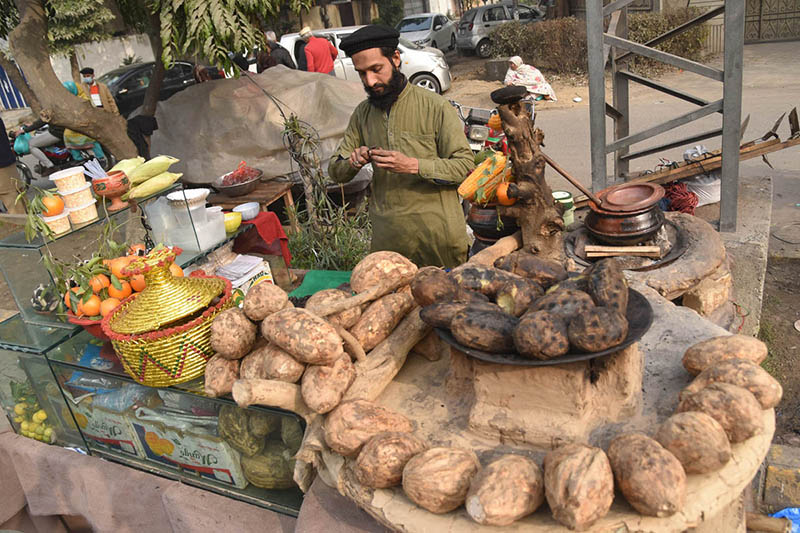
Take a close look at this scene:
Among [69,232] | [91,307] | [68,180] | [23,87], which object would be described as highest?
[23,87]

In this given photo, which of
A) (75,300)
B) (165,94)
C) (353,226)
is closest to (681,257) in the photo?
(353,226)

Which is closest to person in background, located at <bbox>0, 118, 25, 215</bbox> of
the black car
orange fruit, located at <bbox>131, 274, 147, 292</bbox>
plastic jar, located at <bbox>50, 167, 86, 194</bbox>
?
the black car

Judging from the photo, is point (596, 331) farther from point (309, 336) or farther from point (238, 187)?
point (238, 187)

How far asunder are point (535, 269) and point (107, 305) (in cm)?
193

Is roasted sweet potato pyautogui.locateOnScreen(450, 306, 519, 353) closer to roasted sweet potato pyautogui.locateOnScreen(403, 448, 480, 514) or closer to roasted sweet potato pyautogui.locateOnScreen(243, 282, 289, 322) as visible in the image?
roasted sweet potato pyautogui.locateOnScreen(403, 448, 480, 514)

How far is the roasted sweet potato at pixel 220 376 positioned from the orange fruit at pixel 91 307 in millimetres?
724

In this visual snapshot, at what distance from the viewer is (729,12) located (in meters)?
4.62

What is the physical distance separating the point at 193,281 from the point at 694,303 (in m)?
3.11

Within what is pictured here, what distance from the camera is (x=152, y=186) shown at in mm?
3531

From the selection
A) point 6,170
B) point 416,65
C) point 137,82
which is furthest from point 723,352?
point 137,82

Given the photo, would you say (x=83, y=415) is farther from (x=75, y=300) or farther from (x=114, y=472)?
(x=75, y=300)

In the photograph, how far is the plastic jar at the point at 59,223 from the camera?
3023 millimetres

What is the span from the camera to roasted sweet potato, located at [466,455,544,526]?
165 centimetres

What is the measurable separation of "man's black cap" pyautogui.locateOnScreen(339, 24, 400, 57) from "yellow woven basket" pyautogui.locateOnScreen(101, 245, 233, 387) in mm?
1435
